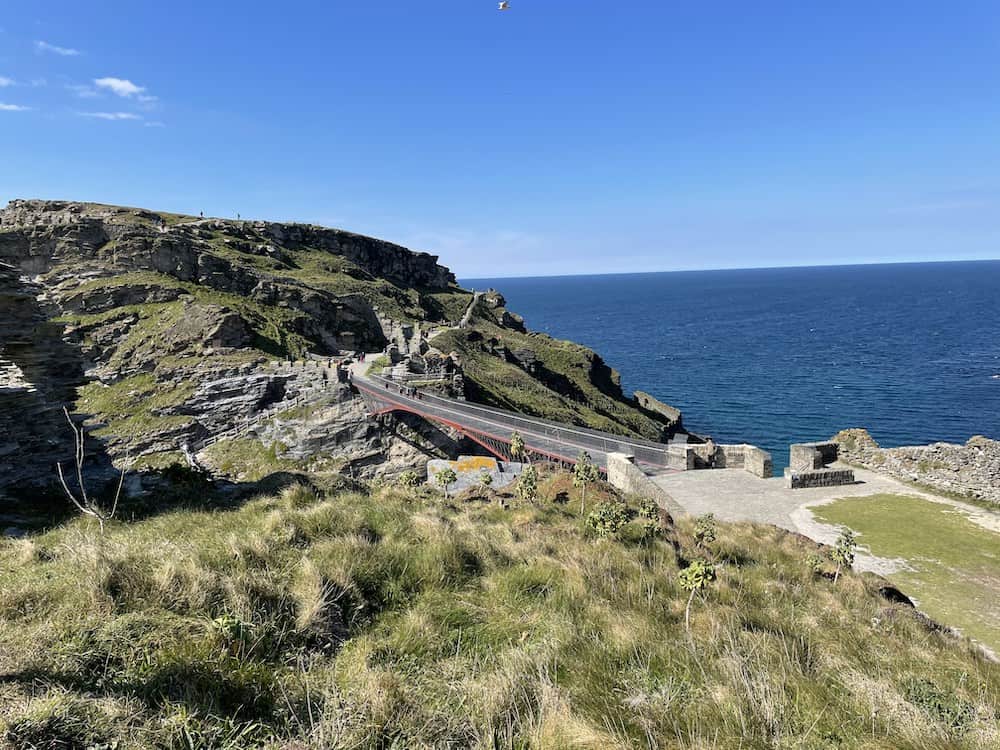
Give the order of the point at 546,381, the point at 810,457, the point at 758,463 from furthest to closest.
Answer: the point at 546,381
the point at 758,463
the point at 810,457

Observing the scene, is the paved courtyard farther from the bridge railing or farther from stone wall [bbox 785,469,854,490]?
the bridge railing

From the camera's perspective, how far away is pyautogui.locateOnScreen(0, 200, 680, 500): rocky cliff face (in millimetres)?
12047

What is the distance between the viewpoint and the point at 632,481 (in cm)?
2070

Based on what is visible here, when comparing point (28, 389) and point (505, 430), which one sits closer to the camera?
point (28, 389)

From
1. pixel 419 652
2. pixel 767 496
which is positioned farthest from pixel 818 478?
pixel 419 652

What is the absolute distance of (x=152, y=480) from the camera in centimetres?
1340

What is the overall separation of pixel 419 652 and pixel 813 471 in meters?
20.3

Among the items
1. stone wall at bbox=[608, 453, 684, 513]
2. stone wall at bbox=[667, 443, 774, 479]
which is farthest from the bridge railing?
stone wall at bbox=[608, 453, 684, 513]

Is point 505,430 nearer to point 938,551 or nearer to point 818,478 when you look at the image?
point 818,478

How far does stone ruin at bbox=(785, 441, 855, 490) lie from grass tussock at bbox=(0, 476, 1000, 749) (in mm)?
11794

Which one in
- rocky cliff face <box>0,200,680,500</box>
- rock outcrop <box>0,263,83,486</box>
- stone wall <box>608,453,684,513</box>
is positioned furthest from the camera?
stone wall <box>608,453,684,513</box>

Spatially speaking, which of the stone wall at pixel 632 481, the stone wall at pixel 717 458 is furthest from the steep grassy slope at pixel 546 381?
the stone wall at pixel 717 458

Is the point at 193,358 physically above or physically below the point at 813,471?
above

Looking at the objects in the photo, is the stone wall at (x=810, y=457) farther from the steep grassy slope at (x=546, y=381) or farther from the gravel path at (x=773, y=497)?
the steep grassy slope at (x=546, y=381)
